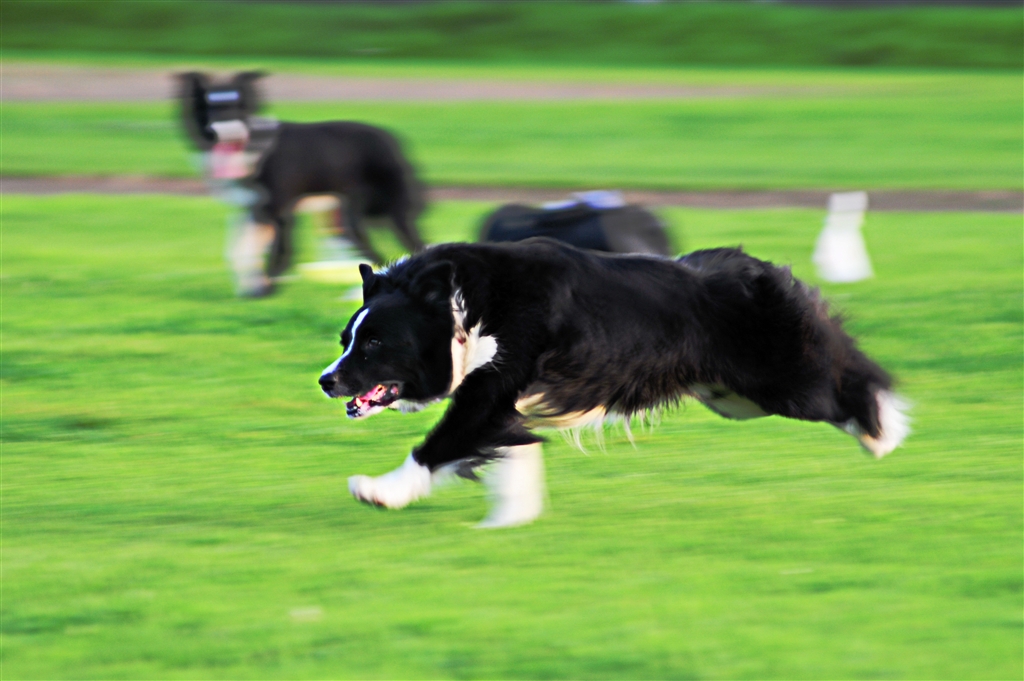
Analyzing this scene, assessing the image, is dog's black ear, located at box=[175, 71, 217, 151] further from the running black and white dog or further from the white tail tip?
the white tail tip

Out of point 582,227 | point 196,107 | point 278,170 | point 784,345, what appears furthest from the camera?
point 196,107

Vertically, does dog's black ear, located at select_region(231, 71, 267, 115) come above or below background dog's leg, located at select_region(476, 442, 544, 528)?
above

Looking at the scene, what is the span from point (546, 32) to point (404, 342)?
35103 millimetres

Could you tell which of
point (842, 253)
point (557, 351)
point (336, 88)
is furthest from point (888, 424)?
point (336, 88)

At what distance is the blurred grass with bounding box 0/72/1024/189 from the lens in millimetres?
A: 19531

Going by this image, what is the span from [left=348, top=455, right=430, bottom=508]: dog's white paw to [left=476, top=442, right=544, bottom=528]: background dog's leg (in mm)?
300

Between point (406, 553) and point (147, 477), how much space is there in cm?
172

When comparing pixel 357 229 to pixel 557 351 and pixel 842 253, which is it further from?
pixel 557 351

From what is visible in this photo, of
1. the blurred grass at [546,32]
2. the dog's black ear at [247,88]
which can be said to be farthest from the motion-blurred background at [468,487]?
the blurred grass at [546,32]

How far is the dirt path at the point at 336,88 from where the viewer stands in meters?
28.7

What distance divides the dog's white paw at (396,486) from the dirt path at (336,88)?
2299cm

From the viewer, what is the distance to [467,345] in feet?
16.7

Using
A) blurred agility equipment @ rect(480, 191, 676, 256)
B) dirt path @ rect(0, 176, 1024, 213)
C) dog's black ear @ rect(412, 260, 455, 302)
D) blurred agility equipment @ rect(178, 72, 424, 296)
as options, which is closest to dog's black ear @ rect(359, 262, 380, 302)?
dog's black ear @ rect(412, 260, 455, 302)

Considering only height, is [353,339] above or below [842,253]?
above
